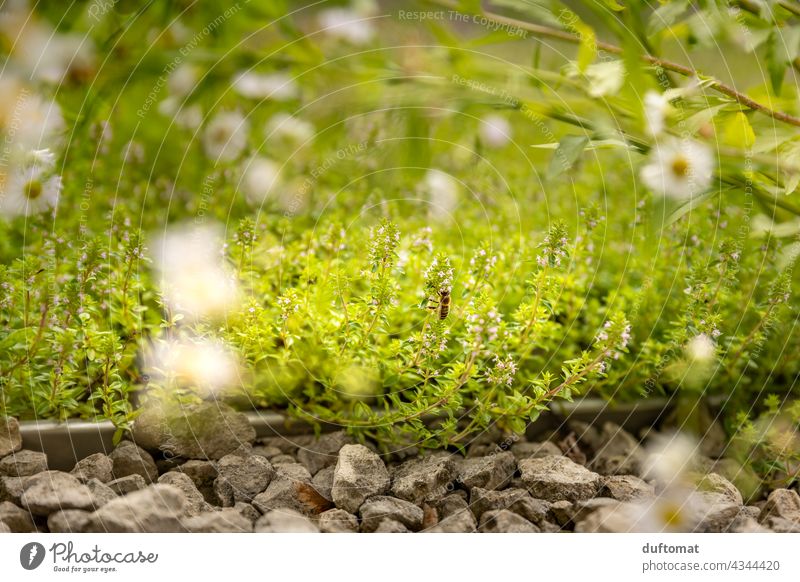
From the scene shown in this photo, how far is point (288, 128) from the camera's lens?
1413 mm

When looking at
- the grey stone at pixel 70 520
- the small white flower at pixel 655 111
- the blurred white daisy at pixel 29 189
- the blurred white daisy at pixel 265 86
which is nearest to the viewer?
the grey stone at pixel 70 520

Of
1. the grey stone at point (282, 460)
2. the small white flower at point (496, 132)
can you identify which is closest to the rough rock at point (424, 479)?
the grey stone at point (282, 460)

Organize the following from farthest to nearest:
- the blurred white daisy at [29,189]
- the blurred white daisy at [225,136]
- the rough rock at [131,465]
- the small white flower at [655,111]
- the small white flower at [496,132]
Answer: the small white flower at [496,132], the blurred white daisy at [225,136], the blurred white daisy at [29,189], the small white flower at [655,111], the rough rock at [131,465]

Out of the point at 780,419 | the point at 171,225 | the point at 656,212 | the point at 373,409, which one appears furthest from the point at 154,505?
the point at 780,419

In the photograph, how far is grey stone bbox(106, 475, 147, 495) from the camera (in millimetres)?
834

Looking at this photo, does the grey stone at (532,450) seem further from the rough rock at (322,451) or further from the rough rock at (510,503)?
the rough rock at (322,451)

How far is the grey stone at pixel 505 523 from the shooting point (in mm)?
815

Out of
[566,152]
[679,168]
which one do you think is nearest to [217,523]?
[566,152]

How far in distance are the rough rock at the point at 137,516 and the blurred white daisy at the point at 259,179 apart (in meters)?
0.65

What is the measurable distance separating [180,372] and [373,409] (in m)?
0.27

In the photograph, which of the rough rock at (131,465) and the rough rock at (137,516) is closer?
the rough rock at (137,516)

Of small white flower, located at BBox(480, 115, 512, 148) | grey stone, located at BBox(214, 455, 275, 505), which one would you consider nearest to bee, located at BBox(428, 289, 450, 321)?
grey stone, located at BBox(214, 455, 275, 505)

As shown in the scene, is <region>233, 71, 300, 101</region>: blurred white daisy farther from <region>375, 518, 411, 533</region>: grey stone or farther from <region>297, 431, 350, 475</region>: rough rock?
<region>375, 518, 411, 533</region>: grey stone

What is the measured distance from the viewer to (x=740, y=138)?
1.05m
